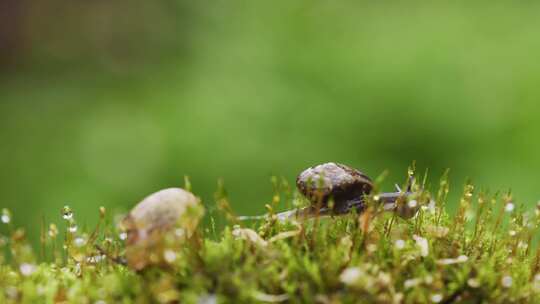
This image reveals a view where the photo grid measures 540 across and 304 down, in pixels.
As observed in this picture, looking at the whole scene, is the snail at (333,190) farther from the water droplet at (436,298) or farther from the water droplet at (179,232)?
the water droplet at (436,298)

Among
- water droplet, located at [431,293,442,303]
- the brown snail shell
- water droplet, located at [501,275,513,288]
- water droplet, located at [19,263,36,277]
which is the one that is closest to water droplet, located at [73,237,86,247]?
water droplet, located at [19,263,36,277]

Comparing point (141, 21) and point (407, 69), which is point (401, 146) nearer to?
point (407, 69)

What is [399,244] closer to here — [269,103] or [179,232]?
[179,232]

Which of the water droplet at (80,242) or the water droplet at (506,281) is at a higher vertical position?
the water droplet at (80,242)

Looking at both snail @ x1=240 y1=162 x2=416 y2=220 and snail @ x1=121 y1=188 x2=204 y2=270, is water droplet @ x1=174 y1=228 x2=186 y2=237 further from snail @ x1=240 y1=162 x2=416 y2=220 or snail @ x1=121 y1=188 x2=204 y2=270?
snail @ x1=240 y1=162 x2=416 y2=220

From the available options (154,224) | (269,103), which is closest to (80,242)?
(154,224)

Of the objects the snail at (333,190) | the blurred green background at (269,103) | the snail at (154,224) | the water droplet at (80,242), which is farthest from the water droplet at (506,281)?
the blurred green background at (269,103)
